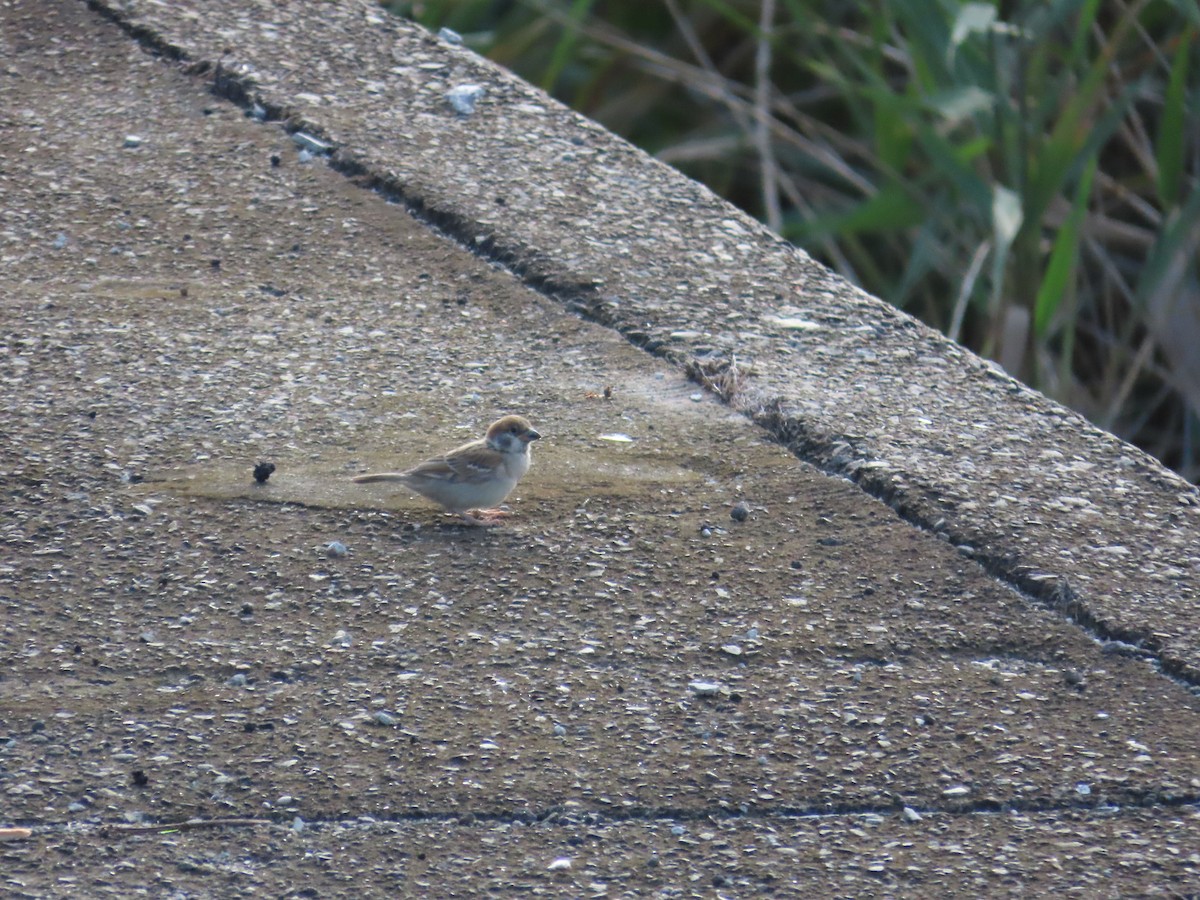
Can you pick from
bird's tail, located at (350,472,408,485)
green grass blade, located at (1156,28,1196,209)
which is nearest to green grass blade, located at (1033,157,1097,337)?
green grass blade, located at (1156,28,1196,209)

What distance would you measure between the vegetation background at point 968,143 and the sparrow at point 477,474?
6.58ft

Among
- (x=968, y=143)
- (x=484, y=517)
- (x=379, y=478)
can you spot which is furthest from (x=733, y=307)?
(x=968, y=143)

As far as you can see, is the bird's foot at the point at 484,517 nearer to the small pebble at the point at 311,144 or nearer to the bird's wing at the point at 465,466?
the bird's wing at the point at 465,466

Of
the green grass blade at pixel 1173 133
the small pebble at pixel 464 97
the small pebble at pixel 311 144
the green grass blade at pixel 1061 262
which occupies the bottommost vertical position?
the small pebble at pixel 311 144

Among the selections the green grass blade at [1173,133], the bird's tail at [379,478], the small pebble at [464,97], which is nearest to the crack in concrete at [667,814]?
the bird's tail at [379,478]

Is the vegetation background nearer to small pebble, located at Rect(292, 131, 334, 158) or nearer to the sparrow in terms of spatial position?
small pebble, located at Rect(292, 131, 334, 158)

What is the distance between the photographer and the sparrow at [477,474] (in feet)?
11.4

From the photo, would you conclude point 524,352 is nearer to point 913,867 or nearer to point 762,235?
point 762,235

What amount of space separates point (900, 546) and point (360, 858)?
1396mm

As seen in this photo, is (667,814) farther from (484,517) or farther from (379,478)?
(379,478)

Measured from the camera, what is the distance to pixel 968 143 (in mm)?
5957

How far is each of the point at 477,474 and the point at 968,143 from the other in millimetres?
3116

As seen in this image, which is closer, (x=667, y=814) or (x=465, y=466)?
(x=667, y=814)

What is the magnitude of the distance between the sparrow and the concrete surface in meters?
0.07
